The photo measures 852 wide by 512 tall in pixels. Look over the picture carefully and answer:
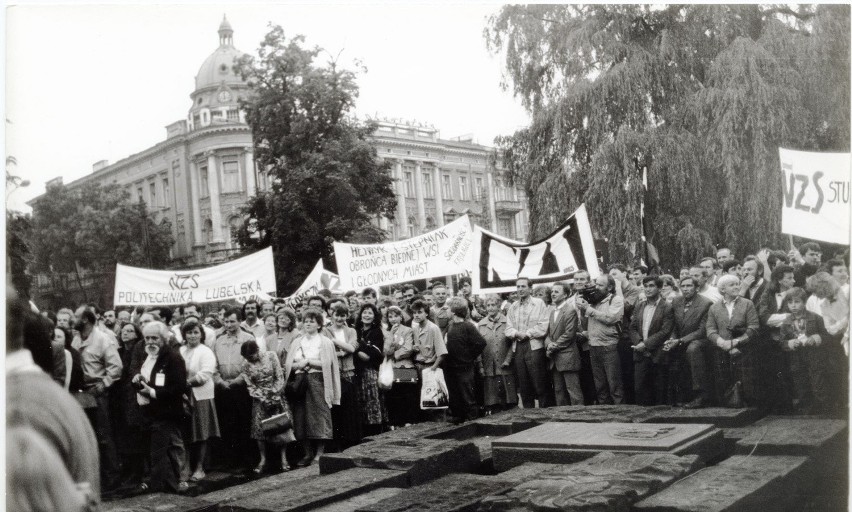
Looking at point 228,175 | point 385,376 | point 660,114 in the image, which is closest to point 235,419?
point 385,376

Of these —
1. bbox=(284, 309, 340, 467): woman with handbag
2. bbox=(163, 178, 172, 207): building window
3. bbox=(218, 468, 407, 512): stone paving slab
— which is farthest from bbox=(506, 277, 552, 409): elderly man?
bbox=(163, 178, 172, 207): building window

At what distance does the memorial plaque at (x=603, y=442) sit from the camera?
5664 mm

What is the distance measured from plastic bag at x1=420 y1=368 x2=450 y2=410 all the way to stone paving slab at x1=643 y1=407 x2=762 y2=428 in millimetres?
2748

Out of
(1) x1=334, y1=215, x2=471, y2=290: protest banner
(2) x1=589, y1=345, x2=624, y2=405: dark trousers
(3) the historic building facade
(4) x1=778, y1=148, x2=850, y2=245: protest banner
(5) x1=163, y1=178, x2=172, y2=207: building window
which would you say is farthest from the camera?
(5) x1=163, y1=178, x2=172, y2=207: building window

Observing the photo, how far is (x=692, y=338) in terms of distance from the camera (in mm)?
8555

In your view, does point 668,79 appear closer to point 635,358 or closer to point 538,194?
point 538,194

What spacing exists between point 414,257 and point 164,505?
6.96m

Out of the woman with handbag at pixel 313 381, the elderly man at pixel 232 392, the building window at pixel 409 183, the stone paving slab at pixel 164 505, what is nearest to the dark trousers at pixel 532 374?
the woman with handbag at pixel 313 381

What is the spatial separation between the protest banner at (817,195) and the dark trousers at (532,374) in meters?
3.60

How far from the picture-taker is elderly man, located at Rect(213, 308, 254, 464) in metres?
8.87

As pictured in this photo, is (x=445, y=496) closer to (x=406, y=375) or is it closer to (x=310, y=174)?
(x=406, y=375)

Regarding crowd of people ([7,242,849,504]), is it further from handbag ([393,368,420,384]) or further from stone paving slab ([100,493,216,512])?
stone paving slab ([100,493,216,512])

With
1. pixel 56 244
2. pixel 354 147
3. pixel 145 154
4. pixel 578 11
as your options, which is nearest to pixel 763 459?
pixel 56 244

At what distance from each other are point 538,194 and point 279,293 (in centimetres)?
689
